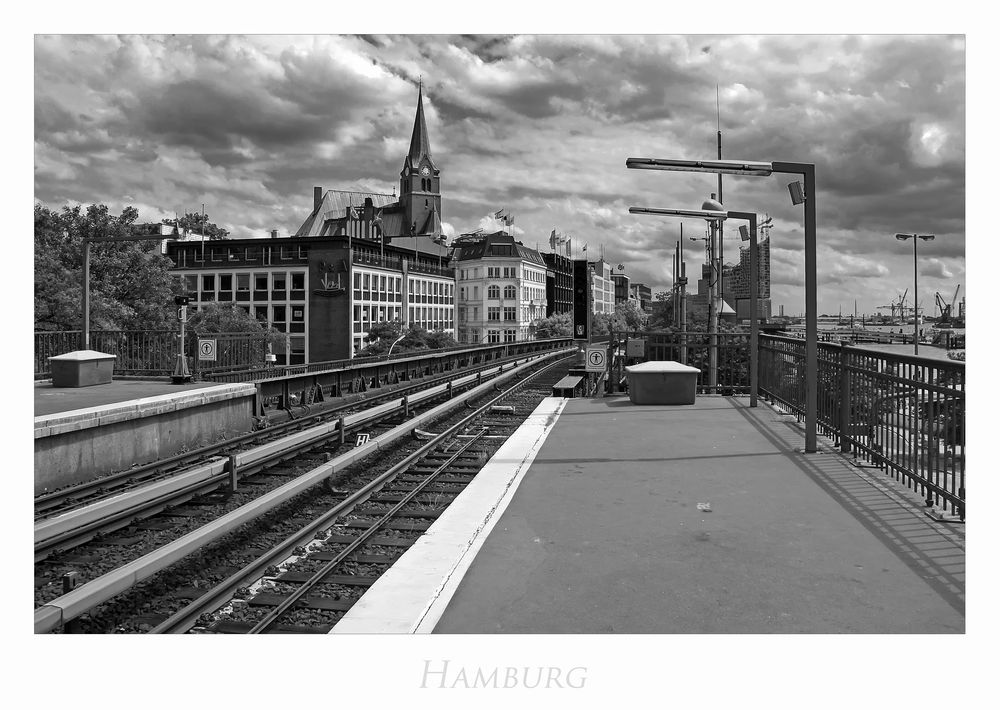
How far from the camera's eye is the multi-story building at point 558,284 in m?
135

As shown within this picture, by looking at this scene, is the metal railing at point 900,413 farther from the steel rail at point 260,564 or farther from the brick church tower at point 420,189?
the brick church tower at point 420,189

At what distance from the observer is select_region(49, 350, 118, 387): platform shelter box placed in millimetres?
17422

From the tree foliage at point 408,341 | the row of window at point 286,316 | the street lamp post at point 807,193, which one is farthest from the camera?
the row of window at point 286,316

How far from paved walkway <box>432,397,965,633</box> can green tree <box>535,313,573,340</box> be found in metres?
91.4

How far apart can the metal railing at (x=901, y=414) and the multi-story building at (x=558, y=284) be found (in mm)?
121161

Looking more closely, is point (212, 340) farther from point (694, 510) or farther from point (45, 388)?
point (694, 510)

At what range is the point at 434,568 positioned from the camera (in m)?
5.14

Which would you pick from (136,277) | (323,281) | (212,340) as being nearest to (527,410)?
(212,340)

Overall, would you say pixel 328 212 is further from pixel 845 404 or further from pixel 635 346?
pixel 845 404

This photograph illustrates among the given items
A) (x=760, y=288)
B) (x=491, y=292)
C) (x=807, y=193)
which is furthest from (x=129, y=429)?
(x=491, y=292)

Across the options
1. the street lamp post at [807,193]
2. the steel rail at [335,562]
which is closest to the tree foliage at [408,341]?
the steel rail at [335,562]

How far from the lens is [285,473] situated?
1152 cm

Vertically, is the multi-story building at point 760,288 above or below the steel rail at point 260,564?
above

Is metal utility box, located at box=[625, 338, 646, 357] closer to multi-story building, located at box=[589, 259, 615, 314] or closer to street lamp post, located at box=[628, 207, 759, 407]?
street lamp post, located at box=[628, 207, 759, 407]
